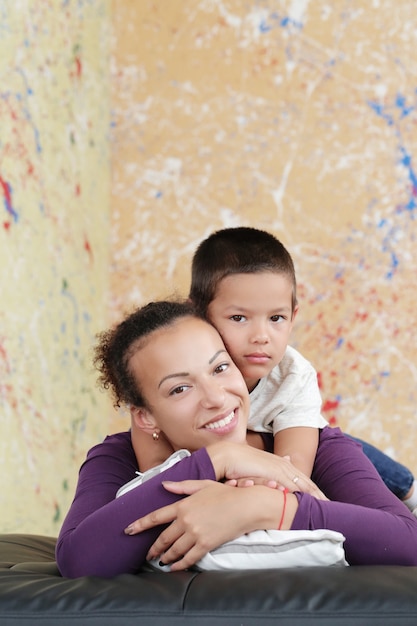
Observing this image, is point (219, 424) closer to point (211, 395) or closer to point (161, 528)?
point (211, 395)

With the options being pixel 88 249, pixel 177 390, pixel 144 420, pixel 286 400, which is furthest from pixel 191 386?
pixel 88 249

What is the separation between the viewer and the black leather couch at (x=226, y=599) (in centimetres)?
113

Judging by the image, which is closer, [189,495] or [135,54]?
[189,495]

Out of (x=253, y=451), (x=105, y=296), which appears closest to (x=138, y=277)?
(x=105, y=296)

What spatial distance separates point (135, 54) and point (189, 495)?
131 inches

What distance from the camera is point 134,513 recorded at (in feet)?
4.58

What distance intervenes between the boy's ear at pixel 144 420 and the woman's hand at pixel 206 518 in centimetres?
28

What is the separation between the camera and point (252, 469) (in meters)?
1.47

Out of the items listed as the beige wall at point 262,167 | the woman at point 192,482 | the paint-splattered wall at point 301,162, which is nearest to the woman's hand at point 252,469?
the woman at point 192,482

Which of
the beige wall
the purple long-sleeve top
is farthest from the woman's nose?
the beige wall

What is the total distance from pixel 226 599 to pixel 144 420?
1.84ft

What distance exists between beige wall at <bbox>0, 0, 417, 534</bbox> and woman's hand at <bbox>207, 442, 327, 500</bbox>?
2153 mm

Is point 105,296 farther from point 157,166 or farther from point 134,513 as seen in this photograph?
point 134,513

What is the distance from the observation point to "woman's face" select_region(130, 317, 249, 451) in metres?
1.55
